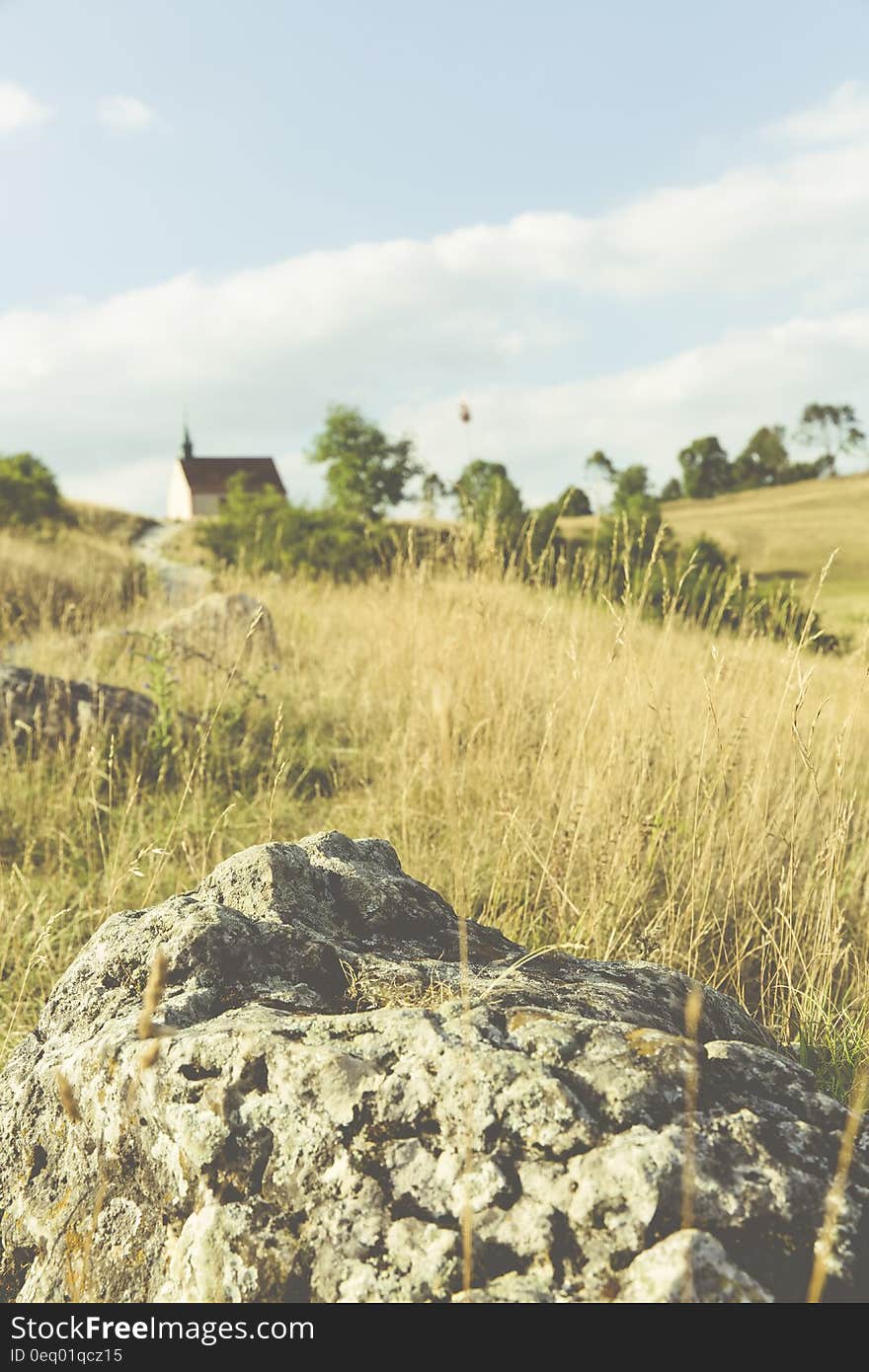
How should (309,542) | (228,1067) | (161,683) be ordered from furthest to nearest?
(309,542)
(161,683)
(228,1067)

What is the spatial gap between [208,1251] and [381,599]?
21.9 feet

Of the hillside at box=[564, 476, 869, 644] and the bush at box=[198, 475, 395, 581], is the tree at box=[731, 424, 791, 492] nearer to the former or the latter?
the hillside at box=[564, 476, 869, 644]

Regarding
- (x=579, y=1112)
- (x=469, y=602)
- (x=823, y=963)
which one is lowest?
(x=823, y=963)

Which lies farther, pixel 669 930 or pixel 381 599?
pixel 381 599

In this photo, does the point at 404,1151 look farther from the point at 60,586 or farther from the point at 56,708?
the point at 60,586

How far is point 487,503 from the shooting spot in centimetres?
695

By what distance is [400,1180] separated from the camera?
3.79ft

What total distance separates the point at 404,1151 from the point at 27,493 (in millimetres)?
22521

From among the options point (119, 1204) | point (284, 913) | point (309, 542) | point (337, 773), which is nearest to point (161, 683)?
point (337, 773)

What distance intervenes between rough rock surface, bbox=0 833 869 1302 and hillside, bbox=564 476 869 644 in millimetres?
16574

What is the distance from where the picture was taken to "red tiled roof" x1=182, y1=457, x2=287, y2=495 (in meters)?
58.9

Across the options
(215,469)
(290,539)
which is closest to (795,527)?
(290,539)

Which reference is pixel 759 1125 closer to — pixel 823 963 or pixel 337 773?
pixel 823 963

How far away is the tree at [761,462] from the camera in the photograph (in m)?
64.2
